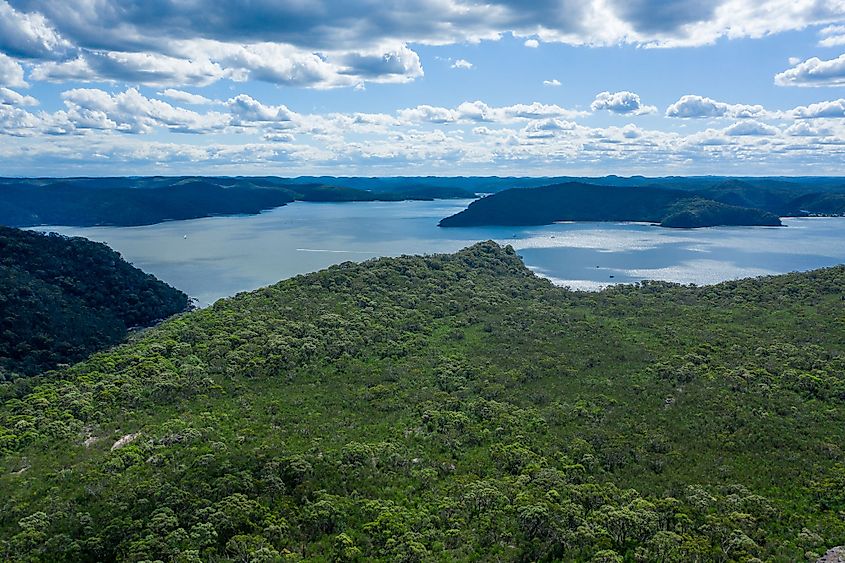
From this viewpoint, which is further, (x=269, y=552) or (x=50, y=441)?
(x=50, y=441)

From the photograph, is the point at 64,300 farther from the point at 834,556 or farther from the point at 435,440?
the point at 834,556

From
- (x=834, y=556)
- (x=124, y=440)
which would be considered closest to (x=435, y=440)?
(x=124, y=440)

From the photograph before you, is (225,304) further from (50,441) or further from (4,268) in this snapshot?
(4,268)

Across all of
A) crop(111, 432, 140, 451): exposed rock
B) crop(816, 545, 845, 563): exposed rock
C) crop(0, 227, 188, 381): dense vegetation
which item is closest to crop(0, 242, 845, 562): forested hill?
crop(111, 432, 140, 451): exposed rock

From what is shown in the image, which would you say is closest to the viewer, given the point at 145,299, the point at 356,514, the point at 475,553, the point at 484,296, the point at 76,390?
the point at 475,553

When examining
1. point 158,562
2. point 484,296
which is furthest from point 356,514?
point 484,296

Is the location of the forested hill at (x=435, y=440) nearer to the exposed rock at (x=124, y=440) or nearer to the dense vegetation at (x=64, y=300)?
the exposed rock at (x=124, y=440)

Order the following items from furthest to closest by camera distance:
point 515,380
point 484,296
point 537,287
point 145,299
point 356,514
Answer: point 145,299 < point 537,287 < point 484,296 < point 515,380 < point 356,514

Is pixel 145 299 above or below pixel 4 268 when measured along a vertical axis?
below
